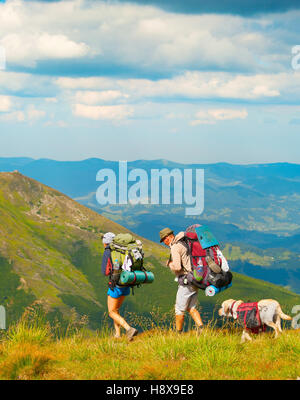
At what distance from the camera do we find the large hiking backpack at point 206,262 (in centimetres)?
1137

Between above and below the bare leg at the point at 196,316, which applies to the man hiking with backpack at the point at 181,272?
above

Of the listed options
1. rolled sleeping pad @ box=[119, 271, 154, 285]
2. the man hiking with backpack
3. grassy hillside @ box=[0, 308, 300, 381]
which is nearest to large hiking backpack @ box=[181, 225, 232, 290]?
the man hiking with backpack

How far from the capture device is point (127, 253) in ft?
39.8

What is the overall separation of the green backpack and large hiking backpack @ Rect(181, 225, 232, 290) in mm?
1450

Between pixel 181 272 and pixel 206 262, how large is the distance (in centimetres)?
87

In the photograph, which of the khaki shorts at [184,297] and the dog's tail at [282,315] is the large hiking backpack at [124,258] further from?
the dog's tail at [282,315]

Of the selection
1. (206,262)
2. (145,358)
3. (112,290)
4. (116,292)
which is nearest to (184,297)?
(206,262)

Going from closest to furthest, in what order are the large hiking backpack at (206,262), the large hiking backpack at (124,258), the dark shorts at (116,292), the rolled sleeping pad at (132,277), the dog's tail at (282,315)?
the large hiking backpack at (206,262)
the dog's tail at (282,315)
the rolled sleeping pad at (132,277)
the large hiking backpack at (124,258)
the dark shorts at (116,292)

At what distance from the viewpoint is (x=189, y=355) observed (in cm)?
886

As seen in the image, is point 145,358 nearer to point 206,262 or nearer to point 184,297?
point 184,297

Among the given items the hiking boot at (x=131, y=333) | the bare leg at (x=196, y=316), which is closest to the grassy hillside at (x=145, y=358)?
the hiking boot at (x=131, y=333)

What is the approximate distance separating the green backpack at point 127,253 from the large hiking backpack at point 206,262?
1450 millimetres

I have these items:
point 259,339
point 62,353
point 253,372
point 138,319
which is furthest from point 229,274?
point 62,353
